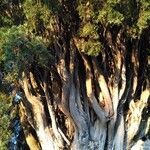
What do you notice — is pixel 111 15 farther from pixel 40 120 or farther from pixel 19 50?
pixel 40 120

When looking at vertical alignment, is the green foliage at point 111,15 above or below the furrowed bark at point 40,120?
above

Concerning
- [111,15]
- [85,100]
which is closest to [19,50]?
[111,15]

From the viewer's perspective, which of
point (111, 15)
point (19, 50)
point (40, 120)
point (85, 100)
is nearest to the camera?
point (19, 50)

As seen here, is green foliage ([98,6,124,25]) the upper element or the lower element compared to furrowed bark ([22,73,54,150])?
upper

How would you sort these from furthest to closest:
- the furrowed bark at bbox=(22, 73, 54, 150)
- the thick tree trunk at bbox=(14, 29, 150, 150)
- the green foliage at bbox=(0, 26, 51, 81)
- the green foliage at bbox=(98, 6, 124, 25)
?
the furrowed bark at bbox=(22, 73, 54, 150) → the thick tree trunk at bbox=(14, 29, 150, 150) → the green foliage at bbox=(98, 6, 124, 25) → the green foliage at bbox=(0, 26, 51, 81)

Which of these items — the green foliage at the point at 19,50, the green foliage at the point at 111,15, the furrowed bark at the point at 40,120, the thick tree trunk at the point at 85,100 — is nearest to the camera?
the green foliage at the point at 19,50

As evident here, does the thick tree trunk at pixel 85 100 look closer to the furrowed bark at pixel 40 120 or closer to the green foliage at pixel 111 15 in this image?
the furrowed bark at pixel 40 120

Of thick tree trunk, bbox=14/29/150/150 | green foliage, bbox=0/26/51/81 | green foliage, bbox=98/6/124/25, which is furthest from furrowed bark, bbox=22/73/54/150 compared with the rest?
green foliage, bbox=98/6/124/25

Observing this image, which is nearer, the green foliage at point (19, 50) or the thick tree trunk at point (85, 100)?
the green foliage at point (19, 50)

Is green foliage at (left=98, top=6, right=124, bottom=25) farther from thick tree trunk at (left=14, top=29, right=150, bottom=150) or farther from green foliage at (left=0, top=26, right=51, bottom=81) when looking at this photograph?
thick tree trunk at (left=14, top=29, right=150, bottom=150)

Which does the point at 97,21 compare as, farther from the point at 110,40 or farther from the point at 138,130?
the point at 138,130

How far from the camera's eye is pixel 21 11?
13.8m

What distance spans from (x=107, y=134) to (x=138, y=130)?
3.90ft

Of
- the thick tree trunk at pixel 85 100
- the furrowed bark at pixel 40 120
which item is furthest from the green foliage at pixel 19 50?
the furrowed bark at pixel 40 120
